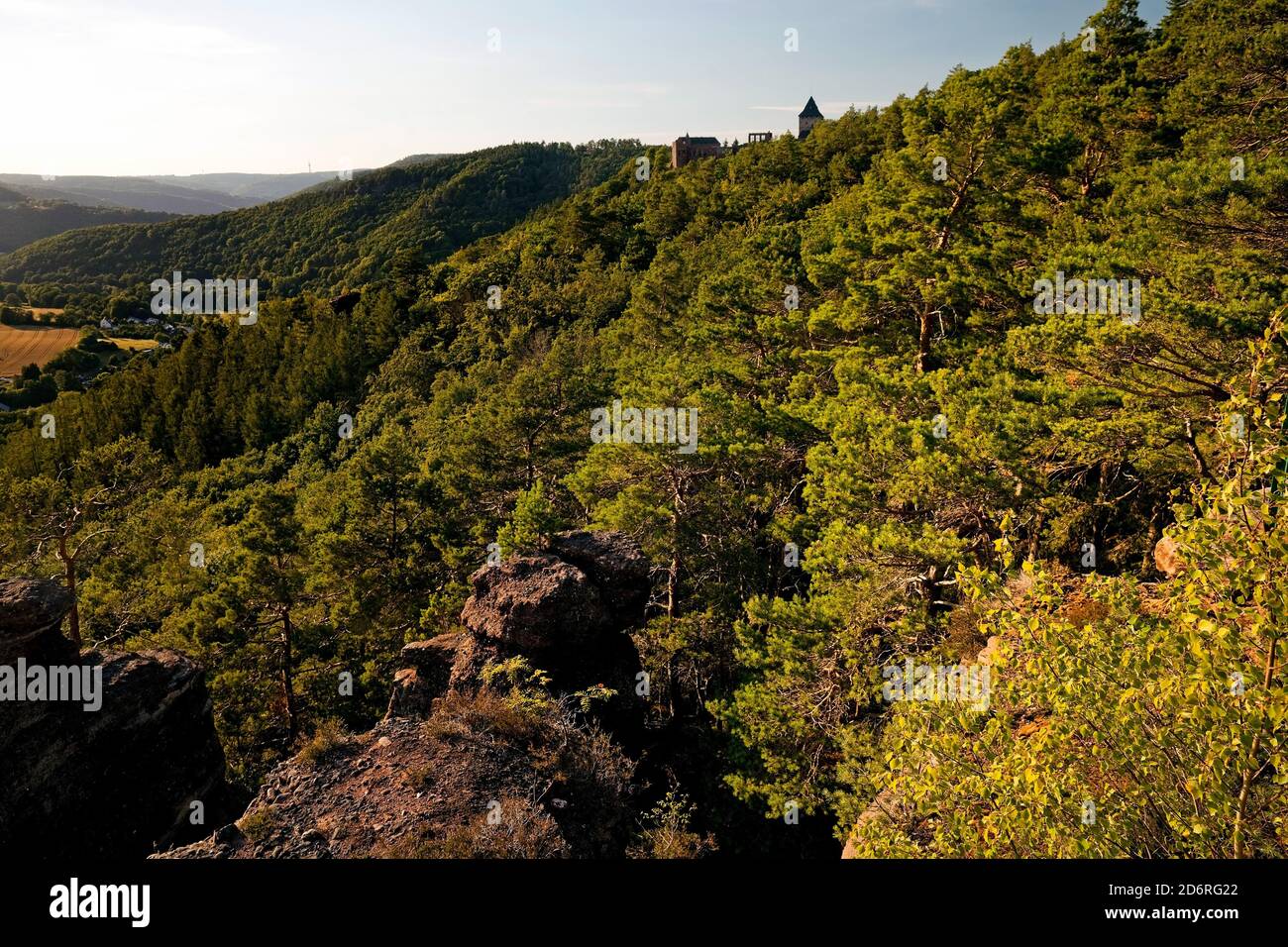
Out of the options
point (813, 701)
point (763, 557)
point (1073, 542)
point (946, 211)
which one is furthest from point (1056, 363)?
point (763, 557)

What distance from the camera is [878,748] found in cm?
1249

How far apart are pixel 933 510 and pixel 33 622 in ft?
60.0

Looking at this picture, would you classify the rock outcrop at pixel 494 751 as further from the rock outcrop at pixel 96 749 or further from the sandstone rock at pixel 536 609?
the rock outcrop at pixel 96 749

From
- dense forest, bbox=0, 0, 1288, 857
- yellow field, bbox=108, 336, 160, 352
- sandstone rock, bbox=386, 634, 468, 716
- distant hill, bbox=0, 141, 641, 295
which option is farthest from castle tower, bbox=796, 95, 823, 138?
sandstone rock, bbox=386, 634, 468, 716

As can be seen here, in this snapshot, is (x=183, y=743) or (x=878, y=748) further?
(x=183, y=743)

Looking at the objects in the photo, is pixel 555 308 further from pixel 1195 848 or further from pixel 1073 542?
pixel 1195 848

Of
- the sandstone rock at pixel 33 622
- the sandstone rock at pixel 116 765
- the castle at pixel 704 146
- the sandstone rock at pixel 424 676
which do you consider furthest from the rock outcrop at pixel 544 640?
the castle at pixel 704 146

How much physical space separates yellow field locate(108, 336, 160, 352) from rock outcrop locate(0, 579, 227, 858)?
405 ft

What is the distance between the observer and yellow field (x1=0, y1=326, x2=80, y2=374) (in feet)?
349

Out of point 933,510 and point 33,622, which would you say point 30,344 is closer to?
point 33,622

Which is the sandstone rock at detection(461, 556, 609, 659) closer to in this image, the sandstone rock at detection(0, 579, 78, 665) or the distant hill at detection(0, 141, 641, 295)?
the sandstone rock at detection(0, 579, 78, 665)

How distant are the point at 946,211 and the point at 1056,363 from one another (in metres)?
7.25

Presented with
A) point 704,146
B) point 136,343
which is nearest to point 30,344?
point 136,343

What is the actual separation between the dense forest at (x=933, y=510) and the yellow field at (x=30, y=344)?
3961 inches
